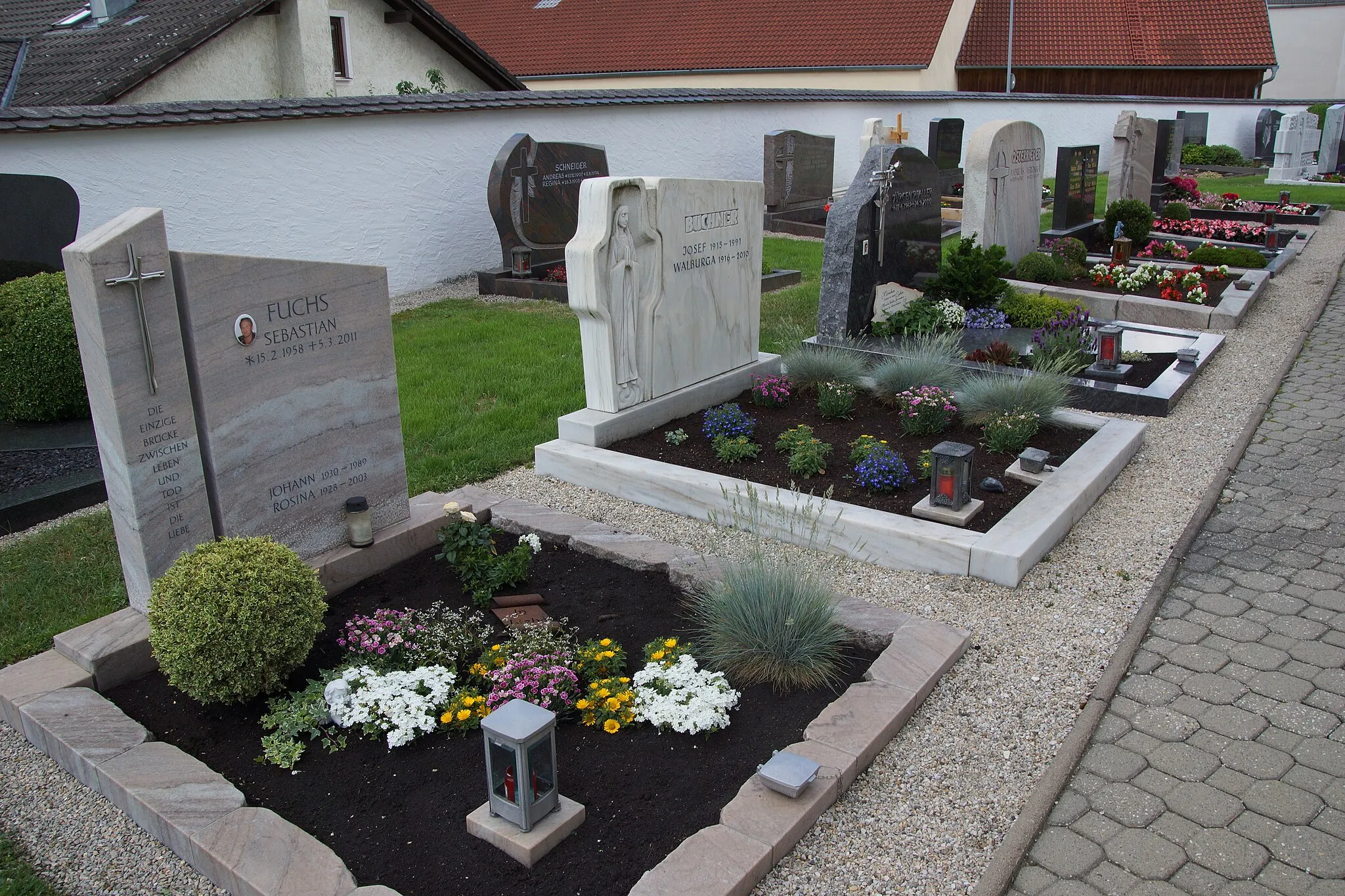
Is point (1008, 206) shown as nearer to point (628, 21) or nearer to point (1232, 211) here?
point (1232, 211)

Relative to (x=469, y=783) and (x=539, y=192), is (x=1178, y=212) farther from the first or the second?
(x=469, y=783)

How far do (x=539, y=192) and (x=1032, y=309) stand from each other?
21.1 ft

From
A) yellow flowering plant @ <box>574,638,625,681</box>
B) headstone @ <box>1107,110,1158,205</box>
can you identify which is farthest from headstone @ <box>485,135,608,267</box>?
yellow flowering plant @ <box>574,638,625,681</box>

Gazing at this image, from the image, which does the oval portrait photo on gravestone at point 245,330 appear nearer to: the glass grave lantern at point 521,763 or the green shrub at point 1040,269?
the glass grave lantern at point 521,763

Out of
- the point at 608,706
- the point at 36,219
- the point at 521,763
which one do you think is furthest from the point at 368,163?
the point at 521,763

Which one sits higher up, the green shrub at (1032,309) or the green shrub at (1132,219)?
the green shrub at (1132,219)

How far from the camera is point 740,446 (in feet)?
21.8

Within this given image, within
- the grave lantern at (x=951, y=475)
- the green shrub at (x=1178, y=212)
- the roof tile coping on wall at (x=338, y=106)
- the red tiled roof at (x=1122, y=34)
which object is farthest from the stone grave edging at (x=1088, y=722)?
the red tiled roof at (x=1122, y=34)

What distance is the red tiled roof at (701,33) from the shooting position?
27594 millimetres

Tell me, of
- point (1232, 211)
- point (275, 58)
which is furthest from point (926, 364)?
point (275, 58)

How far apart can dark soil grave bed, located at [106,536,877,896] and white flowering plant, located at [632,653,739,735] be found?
0.19 ft

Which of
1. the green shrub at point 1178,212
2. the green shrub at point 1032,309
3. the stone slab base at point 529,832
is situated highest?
the green shrub at point 1178,212

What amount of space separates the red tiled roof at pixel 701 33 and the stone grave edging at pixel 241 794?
2524 cm

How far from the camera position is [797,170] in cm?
1780
